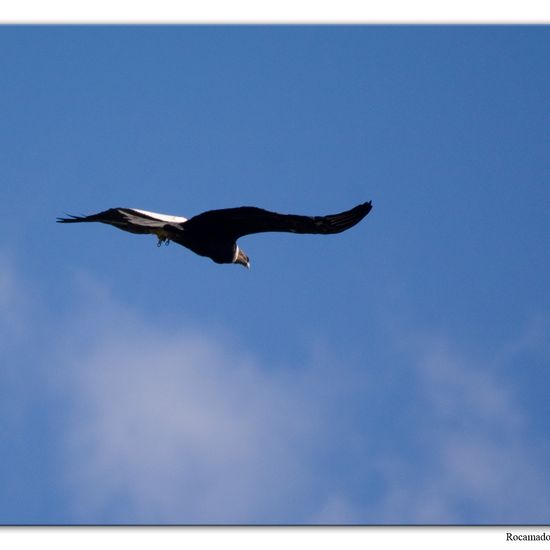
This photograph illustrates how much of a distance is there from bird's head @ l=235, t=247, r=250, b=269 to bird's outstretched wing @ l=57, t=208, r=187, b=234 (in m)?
1.39

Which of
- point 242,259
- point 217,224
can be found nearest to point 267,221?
point 217,224

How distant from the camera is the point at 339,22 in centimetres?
1727

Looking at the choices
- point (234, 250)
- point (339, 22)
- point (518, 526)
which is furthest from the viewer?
point (234, 250)

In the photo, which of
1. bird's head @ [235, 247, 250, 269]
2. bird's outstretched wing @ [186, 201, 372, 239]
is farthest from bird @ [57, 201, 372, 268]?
bird's head @ [235, 247, 250, 269]

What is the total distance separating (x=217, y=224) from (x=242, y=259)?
178 centimetres

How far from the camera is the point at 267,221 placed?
18.6 metres

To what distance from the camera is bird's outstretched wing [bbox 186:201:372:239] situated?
18234 millimetres

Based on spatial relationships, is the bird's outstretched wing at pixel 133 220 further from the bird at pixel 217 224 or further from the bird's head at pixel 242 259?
the bird's head at pixel 242 259

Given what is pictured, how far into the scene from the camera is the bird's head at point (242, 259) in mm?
20134

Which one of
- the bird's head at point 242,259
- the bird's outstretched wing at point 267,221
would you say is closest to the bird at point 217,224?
the bird's outstretched wing at point 267,221

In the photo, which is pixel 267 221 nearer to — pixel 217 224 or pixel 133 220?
pixel 217 224
